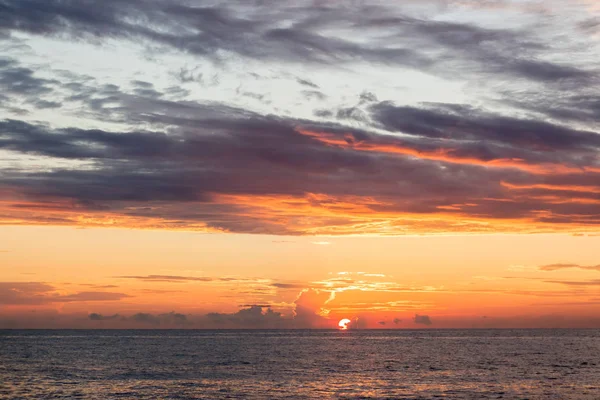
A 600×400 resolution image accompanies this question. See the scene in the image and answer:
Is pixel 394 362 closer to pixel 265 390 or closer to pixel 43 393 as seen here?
pixel 265 390

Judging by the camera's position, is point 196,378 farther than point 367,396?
Yes

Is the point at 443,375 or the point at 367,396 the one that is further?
the point at 443,375

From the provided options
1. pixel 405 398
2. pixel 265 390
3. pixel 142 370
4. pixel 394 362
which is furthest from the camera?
pixel 394 362

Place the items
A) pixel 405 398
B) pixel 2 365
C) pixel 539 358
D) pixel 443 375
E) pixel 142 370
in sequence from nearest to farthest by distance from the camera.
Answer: pixel 405 398, pixel 443 375, pixel 142 370, pixel 2 365, pixel 539 358

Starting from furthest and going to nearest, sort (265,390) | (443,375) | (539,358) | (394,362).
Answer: (539,358)
(394,362)
(443,375)
(265,390)

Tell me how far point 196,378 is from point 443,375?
129ft

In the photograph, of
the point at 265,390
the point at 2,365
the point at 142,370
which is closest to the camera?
the point at 265,390

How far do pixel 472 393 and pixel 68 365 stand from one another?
8245cm

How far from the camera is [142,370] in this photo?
4744 inches

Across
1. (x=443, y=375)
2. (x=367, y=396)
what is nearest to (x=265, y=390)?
(x=367, y=396)

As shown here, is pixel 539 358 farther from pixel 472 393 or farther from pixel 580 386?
pixel 472 393

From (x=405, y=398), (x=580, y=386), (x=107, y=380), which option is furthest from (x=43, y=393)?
(x=580, y=386)

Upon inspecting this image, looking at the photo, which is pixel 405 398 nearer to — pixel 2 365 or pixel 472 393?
pixel 472 393

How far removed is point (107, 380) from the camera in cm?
10125
